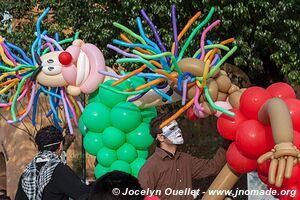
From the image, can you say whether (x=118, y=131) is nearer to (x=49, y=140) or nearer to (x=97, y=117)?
(x=97, y=117)

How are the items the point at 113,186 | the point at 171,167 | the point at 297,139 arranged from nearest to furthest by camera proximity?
1. the point at 113,186
2. the point at 297,139
3. the point at 171,167

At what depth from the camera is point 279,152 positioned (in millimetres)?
2920

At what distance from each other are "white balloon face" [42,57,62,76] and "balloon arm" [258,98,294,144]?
1.91 meters

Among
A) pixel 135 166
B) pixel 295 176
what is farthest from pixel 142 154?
pixel 295 176

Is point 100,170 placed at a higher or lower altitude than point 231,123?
lower

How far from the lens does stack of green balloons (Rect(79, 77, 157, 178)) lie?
452 cm

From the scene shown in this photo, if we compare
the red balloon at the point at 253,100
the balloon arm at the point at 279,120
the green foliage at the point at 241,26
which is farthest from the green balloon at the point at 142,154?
the green foliage at the point at 241,26

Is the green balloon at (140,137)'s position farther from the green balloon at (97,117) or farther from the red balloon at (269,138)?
the red balloon at (269,138)

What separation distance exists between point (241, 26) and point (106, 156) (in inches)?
107

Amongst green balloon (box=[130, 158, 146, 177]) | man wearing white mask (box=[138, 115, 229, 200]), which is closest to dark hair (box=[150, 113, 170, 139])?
man wearing white mask (box=[138, 115, 229, 200])

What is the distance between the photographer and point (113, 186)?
238cm

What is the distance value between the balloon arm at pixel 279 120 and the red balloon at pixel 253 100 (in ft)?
0.69

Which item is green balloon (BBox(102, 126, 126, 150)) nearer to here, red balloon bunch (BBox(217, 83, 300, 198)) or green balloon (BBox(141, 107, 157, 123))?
green balloon (BBox(141, 107, 157, 123))

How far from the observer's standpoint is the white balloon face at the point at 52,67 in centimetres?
452
